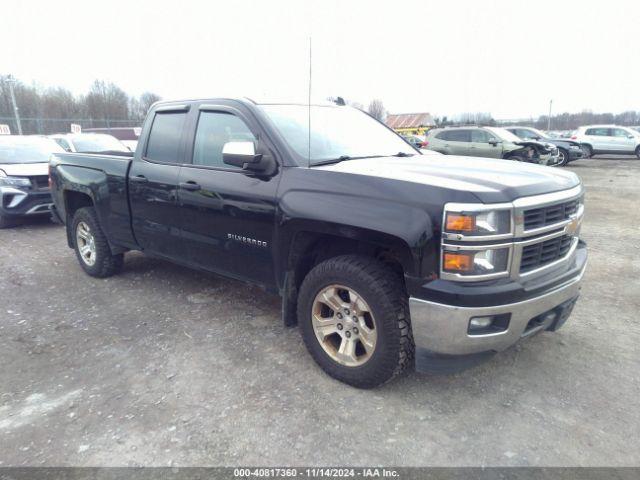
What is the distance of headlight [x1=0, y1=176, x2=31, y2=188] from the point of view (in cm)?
795

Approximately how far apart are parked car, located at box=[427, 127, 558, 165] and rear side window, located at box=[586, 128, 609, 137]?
7.88 meters

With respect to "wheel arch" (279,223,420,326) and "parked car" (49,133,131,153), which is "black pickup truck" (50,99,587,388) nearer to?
"wheel arch" (279,223,420,326)

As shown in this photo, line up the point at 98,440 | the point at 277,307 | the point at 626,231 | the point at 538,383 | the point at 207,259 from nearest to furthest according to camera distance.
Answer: the point at 98,440 < the point at 538,383 < the point at 207,259 < the point at 277,307 < the point at 626,231

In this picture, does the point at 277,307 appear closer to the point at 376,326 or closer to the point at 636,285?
the point at 376,326

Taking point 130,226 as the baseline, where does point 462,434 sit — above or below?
below

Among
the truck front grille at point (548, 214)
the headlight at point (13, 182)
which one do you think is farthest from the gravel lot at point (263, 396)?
the headlight at point (13, 182)

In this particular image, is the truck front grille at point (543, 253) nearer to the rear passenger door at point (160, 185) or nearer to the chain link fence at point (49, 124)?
the rear passenger door at point (160, 185)

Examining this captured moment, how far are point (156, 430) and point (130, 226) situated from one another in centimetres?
248

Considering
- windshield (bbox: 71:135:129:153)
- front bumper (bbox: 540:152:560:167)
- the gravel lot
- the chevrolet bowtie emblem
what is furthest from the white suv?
the chevrolet bowtie emblem

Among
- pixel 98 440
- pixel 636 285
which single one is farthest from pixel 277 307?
pixel 636 285

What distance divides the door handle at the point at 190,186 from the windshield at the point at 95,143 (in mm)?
7879

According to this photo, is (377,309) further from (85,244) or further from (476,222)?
(85,244)

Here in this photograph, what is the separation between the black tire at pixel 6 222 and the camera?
27.1 ft

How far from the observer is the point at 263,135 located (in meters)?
3.48
